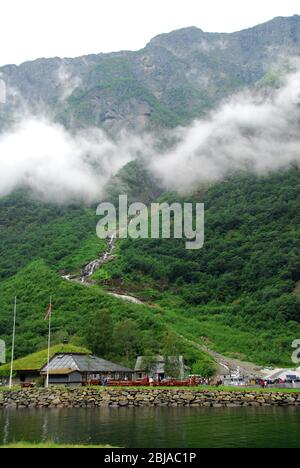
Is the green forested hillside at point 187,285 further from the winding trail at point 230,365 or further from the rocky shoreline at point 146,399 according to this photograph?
the rocky shoreline at point 146,399

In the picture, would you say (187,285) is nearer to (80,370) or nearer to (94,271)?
(94,271)

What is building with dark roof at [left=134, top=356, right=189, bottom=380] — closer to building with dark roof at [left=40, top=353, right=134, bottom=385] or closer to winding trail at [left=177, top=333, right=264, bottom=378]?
building with dark roof at [left=40, top=353, right=134, bottom=385]

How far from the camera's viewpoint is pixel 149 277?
6029 inches

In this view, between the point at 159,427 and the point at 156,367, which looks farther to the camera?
the point at 156,367

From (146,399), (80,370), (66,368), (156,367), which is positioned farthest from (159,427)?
(156,367)

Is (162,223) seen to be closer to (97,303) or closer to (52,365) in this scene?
(97,303)

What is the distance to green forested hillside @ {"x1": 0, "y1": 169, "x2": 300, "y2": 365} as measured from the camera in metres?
97.9

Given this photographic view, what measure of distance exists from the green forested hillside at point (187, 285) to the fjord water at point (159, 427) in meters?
32.8

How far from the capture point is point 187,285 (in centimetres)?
14888

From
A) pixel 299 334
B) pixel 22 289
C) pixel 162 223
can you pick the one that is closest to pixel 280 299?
pixel 299 334

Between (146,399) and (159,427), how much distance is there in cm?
2285

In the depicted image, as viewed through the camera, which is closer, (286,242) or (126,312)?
(126,312)
